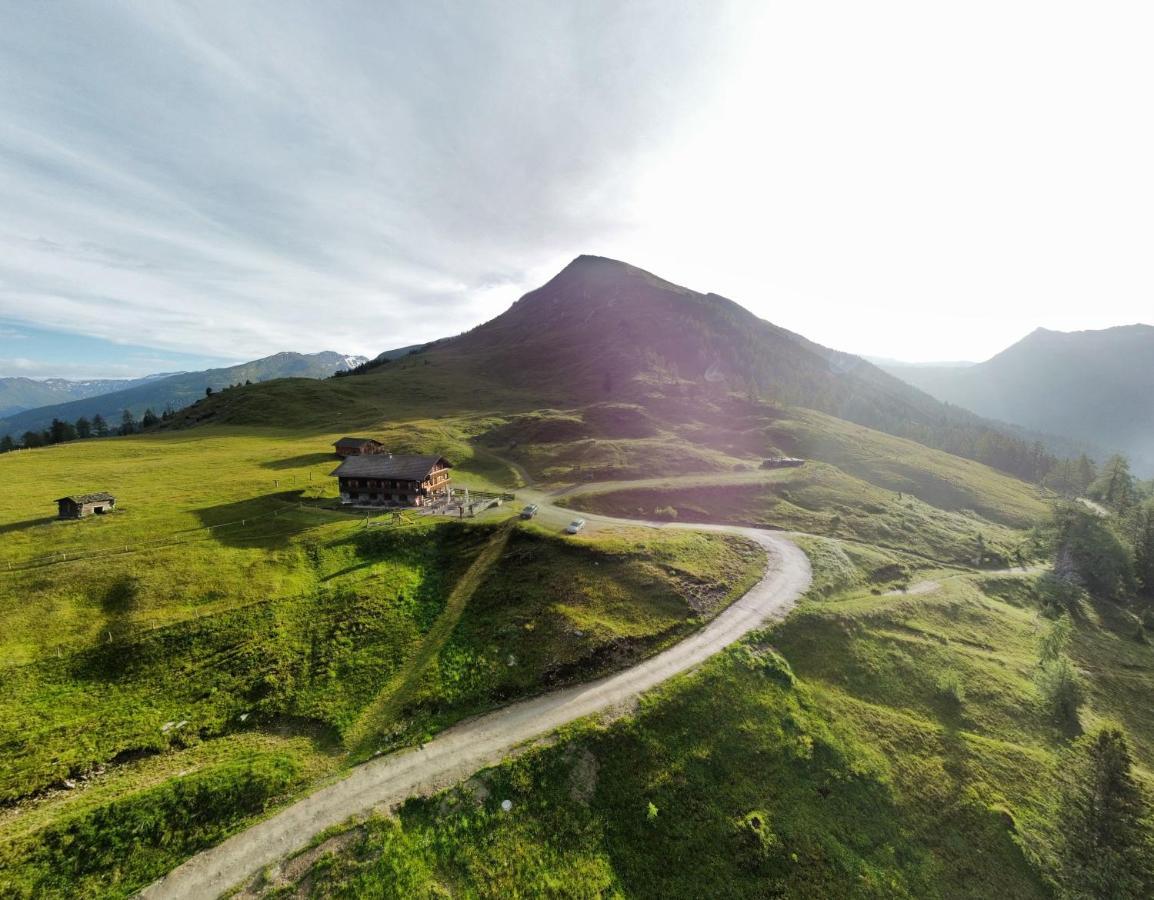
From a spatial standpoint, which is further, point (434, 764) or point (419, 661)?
point (419, 661)

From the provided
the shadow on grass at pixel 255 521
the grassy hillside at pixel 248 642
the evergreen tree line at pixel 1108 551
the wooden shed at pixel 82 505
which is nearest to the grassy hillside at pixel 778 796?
the grassy hillside at pixel 248 642

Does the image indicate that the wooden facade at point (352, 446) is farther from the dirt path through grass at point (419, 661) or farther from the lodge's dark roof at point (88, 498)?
the dirt path through grass at point (419, 661)

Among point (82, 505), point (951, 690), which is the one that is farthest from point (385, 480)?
point (951, 690)

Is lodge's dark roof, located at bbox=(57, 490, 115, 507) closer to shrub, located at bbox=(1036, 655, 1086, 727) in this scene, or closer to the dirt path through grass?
A: the dirt path through grass

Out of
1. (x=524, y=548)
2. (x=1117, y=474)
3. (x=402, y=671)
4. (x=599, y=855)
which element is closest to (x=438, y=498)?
(x=524, y=548)

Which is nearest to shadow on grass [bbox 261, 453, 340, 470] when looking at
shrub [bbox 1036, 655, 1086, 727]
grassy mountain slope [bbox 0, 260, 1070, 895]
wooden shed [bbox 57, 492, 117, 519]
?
grassy mountain slope [bbox 0, 260, 1070, 895]

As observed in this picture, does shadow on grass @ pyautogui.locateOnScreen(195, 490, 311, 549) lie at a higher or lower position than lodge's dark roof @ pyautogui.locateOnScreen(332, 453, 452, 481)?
lower

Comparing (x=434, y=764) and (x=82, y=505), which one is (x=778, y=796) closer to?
(x=434, y=764)

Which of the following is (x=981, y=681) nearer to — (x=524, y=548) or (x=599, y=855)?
(x=599, y=855)
